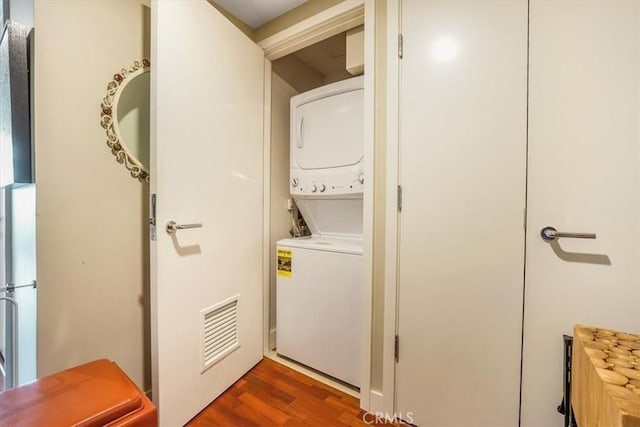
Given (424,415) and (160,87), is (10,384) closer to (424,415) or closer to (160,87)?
(160,87)

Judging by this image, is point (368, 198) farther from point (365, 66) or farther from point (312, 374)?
point (312, 374)

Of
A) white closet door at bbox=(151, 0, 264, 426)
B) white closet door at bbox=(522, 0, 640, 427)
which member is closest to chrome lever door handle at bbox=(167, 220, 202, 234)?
white closet door at bbox=(151, 0, 264, 426)

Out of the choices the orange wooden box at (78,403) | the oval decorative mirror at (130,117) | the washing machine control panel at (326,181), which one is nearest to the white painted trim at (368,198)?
the washing machine control panel at (326,181)

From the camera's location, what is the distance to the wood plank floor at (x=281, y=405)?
4.16 ft

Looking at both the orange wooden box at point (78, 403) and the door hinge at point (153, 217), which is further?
the door hinge at point (153, 217)

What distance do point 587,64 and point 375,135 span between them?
2.57 feet

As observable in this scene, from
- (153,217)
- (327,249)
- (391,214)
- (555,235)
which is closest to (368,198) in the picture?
(391,214)

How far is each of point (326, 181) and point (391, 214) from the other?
1.88 ft

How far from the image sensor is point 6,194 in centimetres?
127

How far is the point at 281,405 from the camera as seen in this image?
137 centimetres

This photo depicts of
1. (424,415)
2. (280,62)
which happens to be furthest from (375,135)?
(424,415)

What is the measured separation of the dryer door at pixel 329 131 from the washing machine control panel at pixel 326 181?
47 mm

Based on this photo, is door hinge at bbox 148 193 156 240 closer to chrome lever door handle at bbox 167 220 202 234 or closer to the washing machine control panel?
chrome lever door handle at bbox 167 220 202 234

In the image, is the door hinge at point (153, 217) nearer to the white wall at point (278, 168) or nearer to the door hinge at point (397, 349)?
the white wall at point (278, 168)
